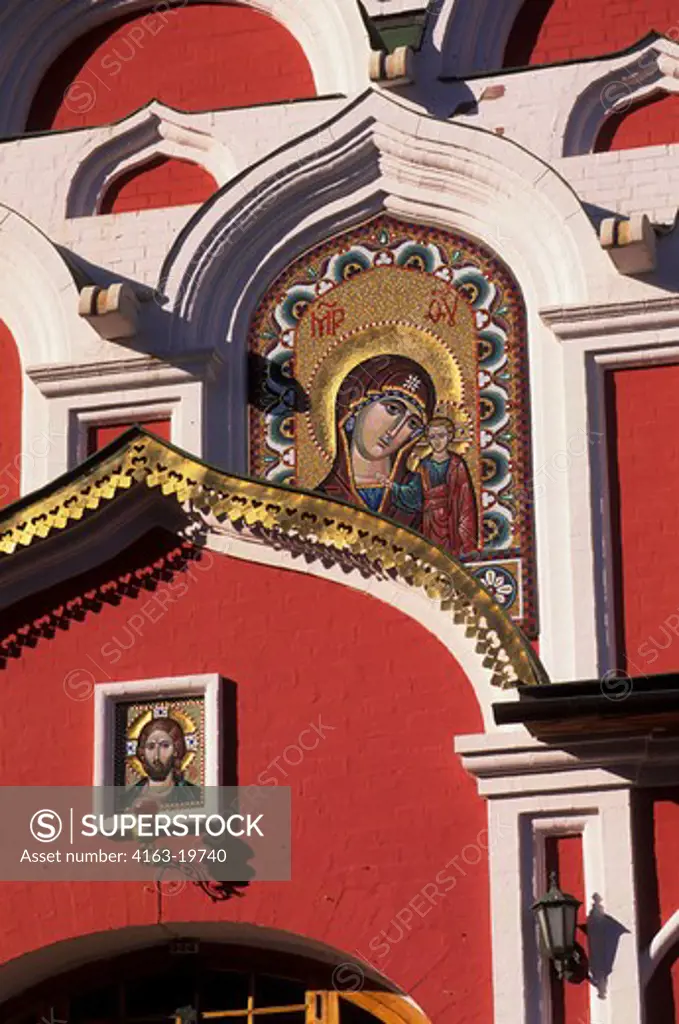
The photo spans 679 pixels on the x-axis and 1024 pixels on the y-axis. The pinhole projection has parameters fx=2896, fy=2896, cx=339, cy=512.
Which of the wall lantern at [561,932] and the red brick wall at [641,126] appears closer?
the wall lantern at [561,932]

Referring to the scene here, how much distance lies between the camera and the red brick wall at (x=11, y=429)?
12289 millimetres

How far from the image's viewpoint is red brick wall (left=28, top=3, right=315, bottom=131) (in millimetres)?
12914

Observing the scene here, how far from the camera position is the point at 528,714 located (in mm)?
10586

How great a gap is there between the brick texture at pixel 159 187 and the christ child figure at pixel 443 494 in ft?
5.35

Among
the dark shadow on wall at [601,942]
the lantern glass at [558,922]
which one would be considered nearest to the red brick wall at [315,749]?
the lantern glass at [558,922]

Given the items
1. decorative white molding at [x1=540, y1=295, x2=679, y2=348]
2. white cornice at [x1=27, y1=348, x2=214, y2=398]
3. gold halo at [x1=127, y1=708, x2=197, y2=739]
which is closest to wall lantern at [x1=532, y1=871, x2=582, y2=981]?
gold halo at [x1=127, y1=708, x2=197, y2=739]

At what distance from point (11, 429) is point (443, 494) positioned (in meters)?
1.94

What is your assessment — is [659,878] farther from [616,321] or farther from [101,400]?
[101,400]

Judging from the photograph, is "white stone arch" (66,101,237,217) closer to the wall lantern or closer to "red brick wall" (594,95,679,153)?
"red brick wall" (594,95,679,153)

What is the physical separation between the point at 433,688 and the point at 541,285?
1.92 m

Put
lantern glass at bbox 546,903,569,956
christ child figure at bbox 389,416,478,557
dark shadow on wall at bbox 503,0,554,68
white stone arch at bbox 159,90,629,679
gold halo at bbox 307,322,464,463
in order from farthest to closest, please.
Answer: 1. dark shadow on wall at bbox 503,0,554,68
2. gold halo at bbox 307,322,464,463
3. white stone arch at bbox 159,90,629,679
4. christ child figure at bbox 389,416,478,557
5. lantern glass at bbox 546,903,569,956

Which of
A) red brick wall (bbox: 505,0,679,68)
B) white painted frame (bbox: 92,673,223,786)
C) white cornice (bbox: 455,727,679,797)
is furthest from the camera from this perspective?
red brick wall (bbox: 505,0,679,68)

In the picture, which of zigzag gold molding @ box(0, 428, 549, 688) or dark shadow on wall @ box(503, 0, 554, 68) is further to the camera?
dark shadow on wall @ box(503, 0, 554, 68)

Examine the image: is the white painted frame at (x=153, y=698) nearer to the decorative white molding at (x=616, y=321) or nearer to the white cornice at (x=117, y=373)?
the white cornice at (x=117, y=373)
